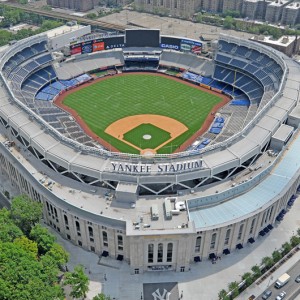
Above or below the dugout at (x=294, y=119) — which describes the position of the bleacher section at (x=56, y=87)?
below

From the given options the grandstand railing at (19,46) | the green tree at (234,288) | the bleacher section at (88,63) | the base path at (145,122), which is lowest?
the green tree at (234,288)

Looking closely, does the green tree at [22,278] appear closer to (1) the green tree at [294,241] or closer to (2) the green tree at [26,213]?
(2) the green tree at [26,213]

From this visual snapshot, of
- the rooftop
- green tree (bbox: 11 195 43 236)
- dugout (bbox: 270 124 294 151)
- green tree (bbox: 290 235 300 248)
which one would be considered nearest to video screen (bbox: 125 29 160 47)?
the rooftop

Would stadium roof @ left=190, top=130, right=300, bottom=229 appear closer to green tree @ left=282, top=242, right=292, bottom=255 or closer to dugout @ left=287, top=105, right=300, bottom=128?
green tree @ left=282, top=242, right=292, bottom=255

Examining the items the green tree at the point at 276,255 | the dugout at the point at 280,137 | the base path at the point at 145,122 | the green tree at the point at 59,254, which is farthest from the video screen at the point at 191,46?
the green tree at the point at 59,254

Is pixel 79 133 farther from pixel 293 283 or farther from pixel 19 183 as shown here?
pixel 293 283

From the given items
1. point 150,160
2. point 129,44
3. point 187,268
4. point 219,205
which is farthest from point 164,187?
point 129,44
